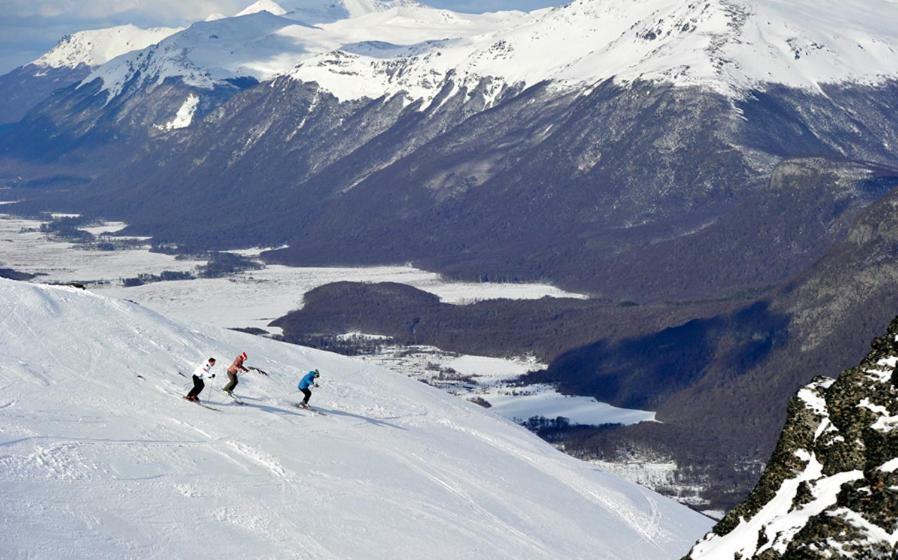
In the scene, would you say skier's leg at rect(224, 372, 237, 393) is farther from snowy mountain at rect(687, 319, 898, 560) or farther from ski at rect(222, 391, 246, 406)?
snowy mountain at rect(687, 319, 898, 560)

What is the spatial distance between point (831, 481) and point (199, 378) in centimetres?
2637

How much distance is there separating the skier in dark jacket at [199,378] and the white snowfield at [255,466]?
539 mm

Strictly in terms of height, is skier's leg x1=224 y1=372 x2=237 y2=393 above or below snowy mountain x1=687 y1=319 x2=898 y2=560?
below

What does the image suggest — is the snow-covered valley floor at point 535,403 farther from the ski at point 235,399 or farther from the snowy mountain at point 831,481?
the snowy mountain at point 831,481

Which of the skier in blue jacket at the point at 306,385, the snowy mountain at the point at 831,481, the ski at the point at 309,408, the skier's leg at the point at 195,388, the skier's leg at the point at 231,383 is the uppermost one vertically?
the snowy mountain at the point at 831,481

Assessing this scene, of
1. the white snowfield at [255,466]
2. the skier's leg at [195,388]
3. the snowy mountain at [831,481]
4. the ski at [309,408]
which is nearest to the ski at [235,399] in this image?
the white snowfield at [255,466]

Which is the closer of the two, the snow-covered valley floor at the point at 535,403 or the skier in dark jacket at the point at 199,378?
the skier in dark jacket at the point at 199,378

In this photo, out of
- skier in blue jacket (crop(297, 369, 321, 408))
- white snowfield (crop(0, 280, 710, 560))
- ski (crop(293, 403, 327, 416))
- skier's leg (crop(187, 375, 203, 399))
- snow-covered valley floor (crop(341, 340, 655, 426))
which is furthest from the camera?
snow-covered valley floor (crop(341, 340, 655, 426))

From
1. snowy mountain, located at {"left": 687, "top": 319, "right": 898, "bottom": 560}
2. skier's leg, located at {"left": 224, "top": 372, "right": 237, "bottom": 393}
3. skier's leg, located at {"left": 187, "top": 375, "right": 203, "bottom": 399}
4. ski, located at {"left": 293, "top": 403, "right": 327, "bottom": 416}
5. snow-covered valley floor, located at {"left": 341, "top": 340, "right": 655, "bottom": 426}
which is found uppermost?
snowy mountain, located at {"left": 687, "top": 319, "right": 898, "bottom": 560}

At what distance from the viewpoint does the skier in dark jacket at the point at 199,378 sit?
4616 centimetres

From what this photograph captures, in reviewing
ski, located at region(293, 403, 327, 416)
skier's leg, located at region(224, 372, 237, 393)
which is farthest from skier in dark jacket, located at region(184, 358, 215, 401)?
ski, located at region(293, 403, 327, 416)

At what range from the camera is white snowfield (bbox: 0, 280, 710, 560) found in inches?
1342

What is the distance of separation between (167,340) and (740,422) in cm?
12902

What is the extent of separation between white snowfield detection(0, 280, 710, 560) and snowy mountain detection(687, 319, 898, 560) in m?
12.2
